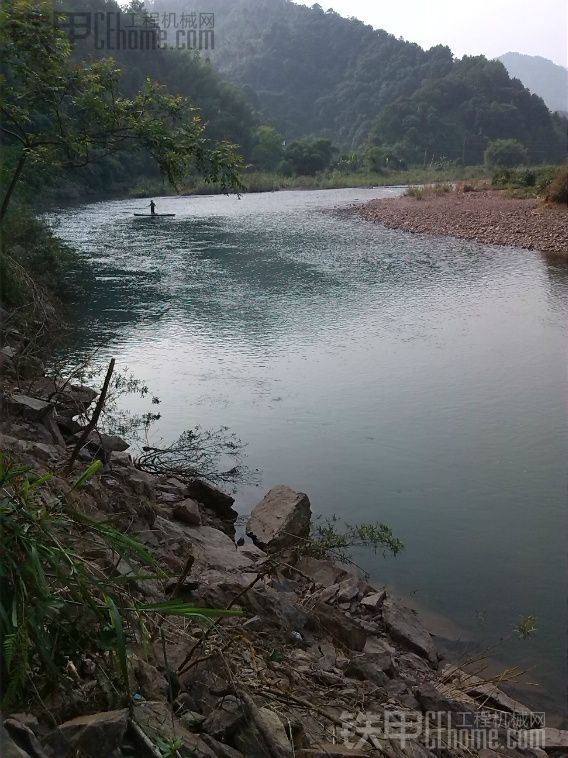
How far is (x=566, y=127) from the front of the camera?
87750 mm

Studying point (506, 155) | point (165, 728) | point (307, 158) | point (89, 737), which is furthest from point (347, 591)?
point (506, 155)

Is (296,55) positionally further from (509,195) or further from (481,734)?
(481,734)

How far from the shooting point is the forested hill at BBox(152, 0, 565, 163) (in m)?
83.9

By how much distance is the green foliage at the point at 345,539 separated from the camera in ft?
17.0

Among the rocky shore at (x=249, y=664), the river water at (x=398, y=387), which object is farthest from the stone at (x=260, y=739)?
the river water at (x=398, y=387)

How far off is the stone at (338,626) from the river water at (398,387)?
1.15 metres

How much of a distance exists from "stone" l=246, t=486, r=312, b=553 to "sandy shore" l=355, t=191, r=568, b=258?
1580 cm

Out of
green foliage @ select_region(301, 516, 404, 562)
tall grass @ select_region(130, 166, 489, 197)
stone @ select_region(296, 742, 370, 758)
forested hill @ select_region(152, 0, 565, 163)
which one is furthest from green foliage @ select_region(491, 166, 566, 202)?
forested hill @ select_region(152, 0, 565, 163)

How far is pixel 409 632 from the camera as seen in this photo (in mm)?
4184

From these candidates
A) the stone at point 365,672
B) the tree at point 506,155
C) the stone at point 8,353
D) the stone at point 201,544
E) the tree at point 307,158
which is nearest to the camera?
the stone at point 365,672

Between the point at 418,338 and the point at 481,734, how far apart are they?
28.2ft

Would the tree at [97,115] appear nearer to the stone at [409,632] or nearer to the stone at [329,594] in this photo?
the stone at [329,594]

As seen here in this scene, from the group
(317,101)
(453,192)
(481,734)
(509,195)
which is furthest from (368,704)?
(317,101)

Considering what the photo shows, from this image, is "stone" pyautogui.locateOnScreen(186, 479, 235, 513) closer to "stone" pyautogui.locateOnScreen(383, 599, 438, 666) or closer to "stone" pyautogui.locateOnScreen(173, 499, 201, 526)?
"stone" pyautogui.locateOnScreen(173, 499, 201, 526)
